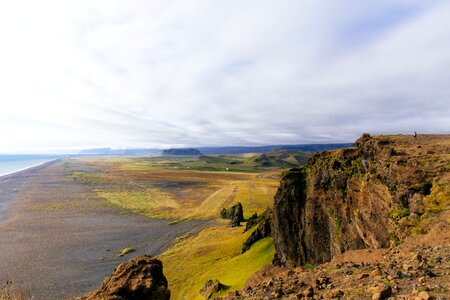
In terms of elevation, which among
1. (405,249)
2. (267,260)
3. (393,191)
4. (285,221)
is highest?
(393,191)

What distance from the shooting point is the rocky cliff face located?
71.3 ft

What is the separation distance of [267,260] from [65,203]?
94076mm

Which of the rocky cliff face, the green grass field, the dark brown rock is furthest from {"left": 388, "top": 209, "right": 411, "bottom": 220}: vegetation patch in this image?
the dark brown rock

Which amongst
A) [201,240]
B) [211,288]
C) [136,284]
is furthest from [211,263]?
[136,284]

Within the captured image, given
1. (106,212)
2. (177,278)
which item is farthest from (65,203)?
(177,278)

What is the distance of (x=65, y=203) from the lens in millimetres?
110000

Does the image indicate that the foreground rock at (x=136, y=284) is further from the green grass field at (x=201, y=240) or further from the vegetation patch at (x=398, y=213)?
the vegetation patch at (x=398, y=213)

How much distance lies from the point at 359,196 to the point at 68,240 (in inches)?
2524

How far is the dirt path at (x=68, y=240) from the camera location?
Answer: 47.7 m

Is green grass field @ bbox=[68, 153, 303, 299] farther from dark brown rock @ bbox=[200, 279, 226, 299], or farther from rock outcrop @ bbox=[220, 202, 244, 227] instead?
rock outcrop @ bbox=[220, 202, 244, 227]

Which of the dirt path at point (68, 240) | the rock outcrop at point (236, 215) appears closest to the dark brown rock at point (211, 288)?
the dirt path at point (68, 240)

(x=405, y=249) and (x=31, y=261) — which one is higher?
(x=405, y=249)

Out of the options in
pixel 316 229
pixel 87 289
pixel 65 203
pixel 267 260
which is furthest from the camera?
pixel 65 203

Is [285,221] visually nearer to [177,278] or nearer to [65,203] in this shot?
[177,278]
